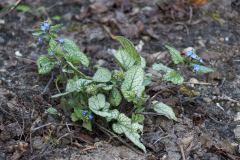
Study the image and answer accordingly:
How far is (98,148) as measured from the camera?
6.27 feet

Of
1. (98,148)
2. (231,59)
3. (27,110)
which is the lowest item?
(231,59)

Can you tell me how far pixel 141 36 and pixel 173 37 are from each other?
1.39 feet

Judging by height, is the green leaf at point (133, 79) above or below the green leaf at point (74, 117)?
above

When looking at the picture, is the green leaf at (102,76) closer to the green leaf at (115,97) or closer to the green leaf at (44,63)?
the green leaf at (115,97)

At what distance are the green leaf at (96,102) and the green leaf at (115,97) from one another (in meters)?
0.13

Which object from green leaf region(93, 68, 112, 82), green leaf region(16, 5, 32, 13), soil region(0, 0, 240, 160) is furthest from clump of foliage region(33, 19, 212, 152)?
green leaf region(16, 5, 32, 13)

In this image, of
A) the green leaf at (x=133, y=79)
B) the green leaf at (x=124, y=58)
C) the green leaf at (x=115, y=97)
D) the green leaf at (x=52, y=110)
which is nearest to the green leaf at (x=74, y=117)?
the green leaf at (x=52, y=110)

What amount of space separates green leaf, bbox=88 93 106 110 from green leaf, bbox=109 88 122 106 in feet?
0.42

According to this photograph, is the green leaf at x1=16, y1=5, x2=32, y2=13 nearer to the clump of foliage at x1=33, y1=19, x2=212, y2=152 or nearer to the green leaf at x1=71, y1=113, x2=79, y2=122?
the clump of foliage at x1=33, y1=19, x2=212, y2=152

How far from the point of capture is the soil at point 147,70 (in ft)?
6.33

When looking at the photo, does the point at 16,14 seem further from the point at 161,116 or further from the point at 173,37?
the point at 161,116

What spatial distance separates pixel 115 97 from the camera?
1.96 metres

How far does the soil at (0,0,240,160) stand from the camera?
1931mm

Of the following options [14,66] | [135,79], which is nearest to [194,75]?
[135,79]
